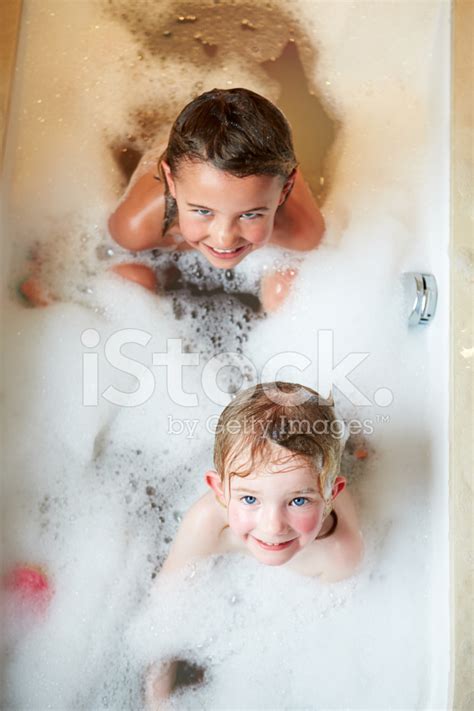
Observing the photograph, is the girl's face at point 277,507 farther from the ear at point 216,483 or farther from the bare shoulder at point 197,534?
the bare shoulder at point 197,534

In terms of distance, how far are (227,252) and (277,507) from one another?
15.5 inches

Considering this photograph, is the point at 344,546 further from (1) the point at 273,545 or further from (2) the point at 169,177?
(2) the point at 169,177

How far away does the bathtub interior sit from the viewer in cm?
134

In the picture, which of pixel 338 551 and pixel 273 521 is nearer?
pixel 273 521

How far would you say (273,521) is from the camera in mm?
1070

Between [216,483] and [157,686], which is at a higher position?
[216,483]

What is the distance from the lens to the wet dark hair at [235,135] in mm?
1067

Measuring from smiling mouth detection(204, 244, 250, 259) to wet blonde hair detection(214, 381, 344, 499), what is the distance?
8.6 inches

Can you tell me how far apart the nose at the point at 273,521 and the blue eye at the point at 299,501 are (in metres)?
0.02

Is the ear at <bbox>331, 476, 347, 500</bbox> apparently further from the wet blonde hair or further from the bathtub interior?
the bathtub interior

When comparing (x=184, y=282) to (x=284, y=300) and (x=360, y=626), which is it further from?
(x=360, y=626)

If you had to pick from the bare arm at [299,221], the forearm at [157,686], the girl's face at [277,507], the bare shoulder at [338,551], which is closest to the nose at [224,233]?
the bare arm at [299,221]

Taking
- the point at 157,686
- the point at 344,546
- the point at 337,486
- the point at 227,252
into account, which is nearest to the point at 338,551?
the point at 344,546

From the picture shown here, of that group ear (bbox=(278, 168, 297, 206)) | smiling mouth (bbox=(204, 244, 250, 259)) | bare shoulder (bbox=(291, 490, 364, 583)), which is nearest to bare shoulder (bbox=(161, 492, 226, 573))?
bare shoulder (bbox=(291, 490, 364, 583))
